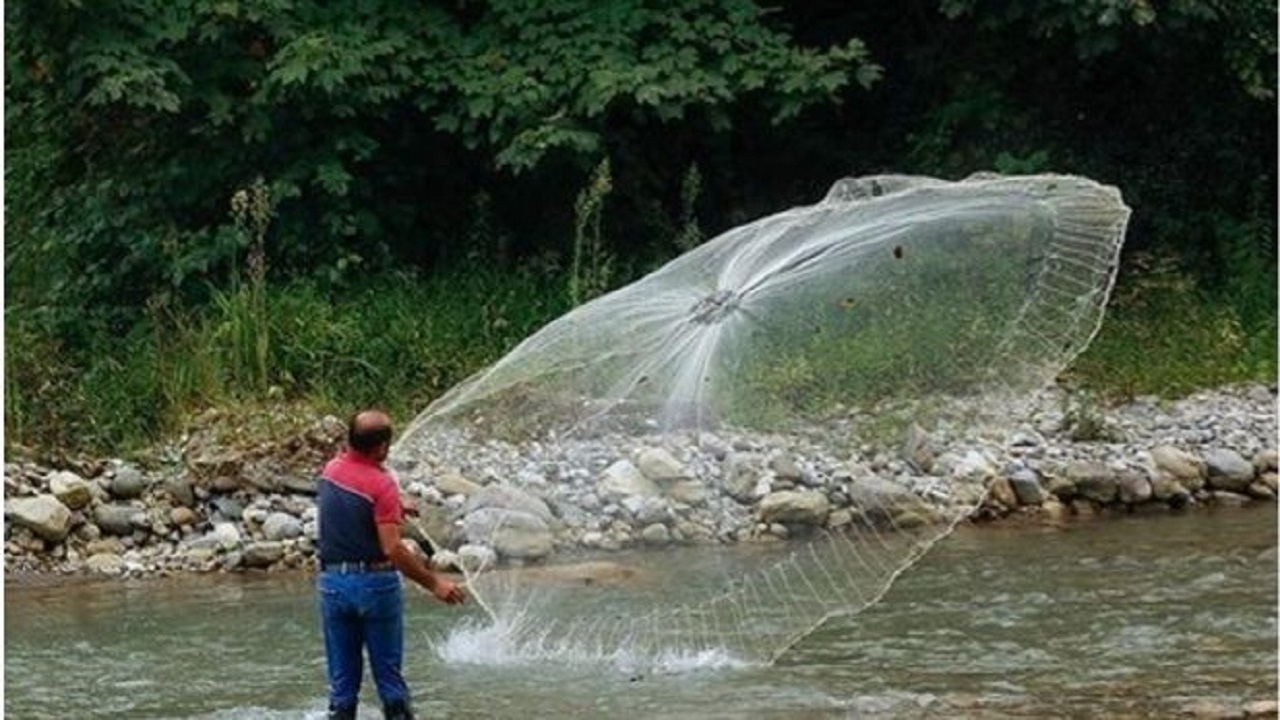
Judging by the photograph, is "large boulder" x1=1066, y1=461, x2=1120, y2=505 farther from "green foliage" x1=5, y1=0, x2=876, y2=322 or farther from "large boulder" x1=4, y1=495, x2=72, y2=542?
"large boulder" x1=4, y1=495, x2=72, y2=542

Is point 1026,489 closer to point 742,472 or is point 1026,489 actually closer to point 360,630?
point 742,472

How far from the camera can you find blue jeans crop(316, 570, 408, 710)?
8.12 metres

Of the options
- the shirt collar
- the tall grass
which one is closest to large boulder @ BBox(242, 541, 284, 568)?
the tall grass

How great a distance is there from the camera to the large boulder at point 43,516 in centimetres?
1359

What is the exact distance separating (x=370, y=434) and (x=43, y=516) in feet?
20.4

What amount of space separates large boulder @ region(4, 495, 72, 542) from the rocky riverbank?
0.01 metres

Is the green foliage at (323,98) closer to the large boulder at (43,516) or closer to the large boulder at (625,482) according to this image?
the large boulder at (43,516)

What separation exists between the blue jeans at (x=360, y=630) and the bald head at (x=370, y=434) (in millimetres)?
→ 457

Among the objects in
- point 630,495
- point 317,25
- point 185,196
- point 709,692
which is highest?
point 317,25

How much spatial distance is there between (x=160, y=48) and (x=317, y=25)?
4.01 feet

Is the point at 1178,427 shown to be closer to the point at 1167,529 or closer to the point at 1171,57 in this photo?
the point at 1167,529

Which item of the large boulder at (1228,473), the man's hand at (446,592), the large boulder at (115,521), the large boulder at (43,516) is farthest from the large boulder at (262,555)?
the large boulder at (1228,473)

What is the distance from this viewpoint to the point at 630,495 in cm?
962

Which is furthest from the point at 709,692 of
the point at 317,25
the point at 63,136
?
the point at 63,136
